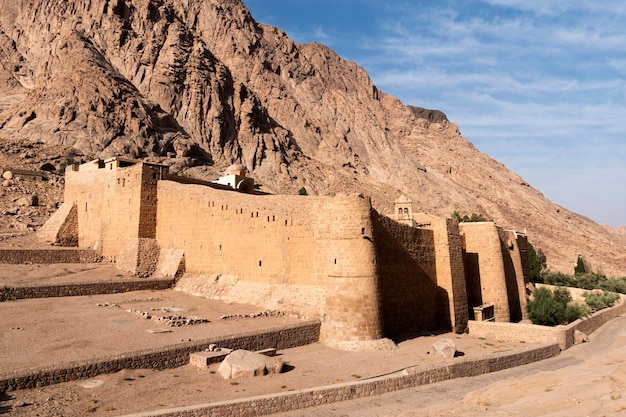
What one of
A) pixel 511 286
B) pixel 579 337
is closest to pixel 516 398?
pixel 579 337

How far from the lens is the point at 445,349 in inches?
595

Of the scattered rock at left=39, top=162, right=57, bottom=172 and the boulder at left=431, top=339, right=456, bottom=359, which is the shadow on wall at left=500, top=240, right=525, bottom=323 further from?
the scattered rock at left=39, top=162, right=57, bottom=172

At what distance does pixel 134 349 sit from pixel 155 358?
66 centimetres

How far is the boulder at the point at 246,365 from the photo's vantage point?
11.6 m

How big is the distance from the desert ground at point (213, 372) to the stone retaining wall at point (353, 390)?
0.23 m

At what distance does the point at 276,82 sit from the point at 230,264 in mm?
66103

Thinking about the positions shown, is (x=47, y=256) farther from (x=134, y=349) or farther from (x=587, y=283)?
(x=587, y=283)

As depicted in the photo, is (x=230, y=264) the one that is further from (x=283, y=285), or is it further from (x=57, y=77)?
(x=57, y=77)

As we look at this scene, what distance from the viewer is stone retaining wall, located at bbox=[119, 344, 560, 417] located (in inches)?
360

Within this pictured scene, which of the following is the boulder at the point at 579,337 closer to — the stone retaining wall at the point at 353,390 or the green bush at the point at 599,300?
the stone retaining wall at the point at 353,390

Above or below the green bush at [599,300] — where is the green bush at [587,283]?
above

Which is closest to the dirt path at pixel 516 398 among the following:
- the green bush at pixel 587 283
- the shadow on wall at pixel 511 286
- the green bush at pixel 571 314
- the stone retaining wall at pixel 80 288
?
the green bush at pixel 571 314

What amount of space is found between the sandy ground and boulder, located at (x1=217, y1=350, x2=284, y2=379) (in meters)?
0.21

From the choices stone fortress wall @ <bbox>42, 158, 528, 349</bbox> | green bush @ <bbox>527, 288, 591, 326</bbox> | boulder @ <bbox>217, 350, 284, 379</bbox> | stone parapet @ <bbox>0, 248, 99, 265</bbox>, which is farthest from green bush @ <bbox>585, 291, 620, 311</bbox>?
stone parapet @ <bbox>0, 248, 99, 265</bbox>
